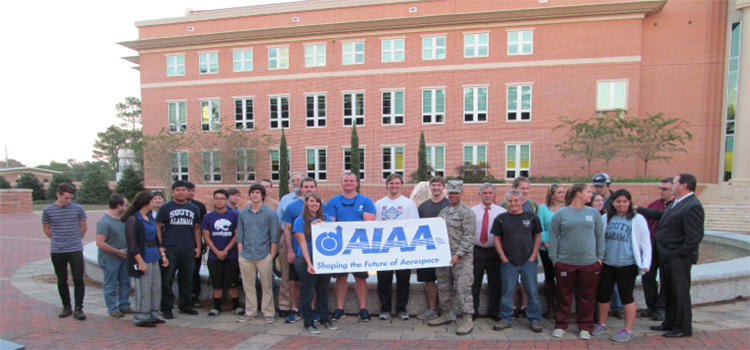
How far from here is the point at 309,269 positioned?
5.08 meters

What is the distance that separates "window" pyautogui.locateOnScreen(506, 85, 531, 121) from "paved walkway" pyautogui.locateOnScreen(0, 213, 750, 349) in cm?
2306

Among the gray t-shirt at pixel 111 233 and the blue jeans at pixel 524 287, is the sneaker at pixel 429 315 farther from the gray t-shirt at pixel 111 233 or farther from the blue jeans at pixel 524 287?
the gray t-shirt at pixel 111 233

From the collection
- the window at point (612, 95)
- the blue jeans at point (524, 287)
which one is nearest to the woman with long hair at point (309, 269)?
the blue jeans at point (524, 287)

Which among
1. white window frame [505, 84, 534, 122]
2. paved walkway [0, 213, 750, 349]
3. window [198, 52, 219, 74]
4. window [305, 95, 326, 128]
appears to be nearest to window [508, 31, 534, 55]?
white window frame [505, 84, 534, 122]

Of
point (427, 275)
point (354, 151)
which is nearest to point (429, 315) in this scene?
point (427, 275)

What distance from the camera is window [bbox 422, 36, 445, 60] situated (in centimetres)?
2862

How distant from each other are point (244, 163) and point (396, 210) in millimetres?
26904

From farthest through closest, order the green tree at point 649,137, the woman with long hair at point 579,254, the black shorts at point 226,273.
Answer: the green tree at point 649,137, the black shorts at point 226,273, the woman with long hair at point 579,254

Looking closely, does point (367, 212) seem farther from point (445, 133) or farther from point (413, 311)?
point (445, 133)

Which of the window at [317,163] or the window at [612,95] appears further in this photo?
the window at [317,163]

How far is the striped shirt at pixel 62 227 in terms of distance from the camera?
5.77 m

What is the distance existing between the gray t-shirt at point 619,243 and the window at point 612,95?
2500 cm

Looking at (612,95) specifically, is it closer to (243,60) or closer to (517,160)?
(517,160)

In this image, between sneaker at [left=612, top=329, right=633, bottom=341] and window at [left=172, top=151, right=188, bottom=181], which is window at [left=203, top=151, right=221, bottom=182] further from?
sneaker at [left=612, top=329, right=633, bottom=341]
